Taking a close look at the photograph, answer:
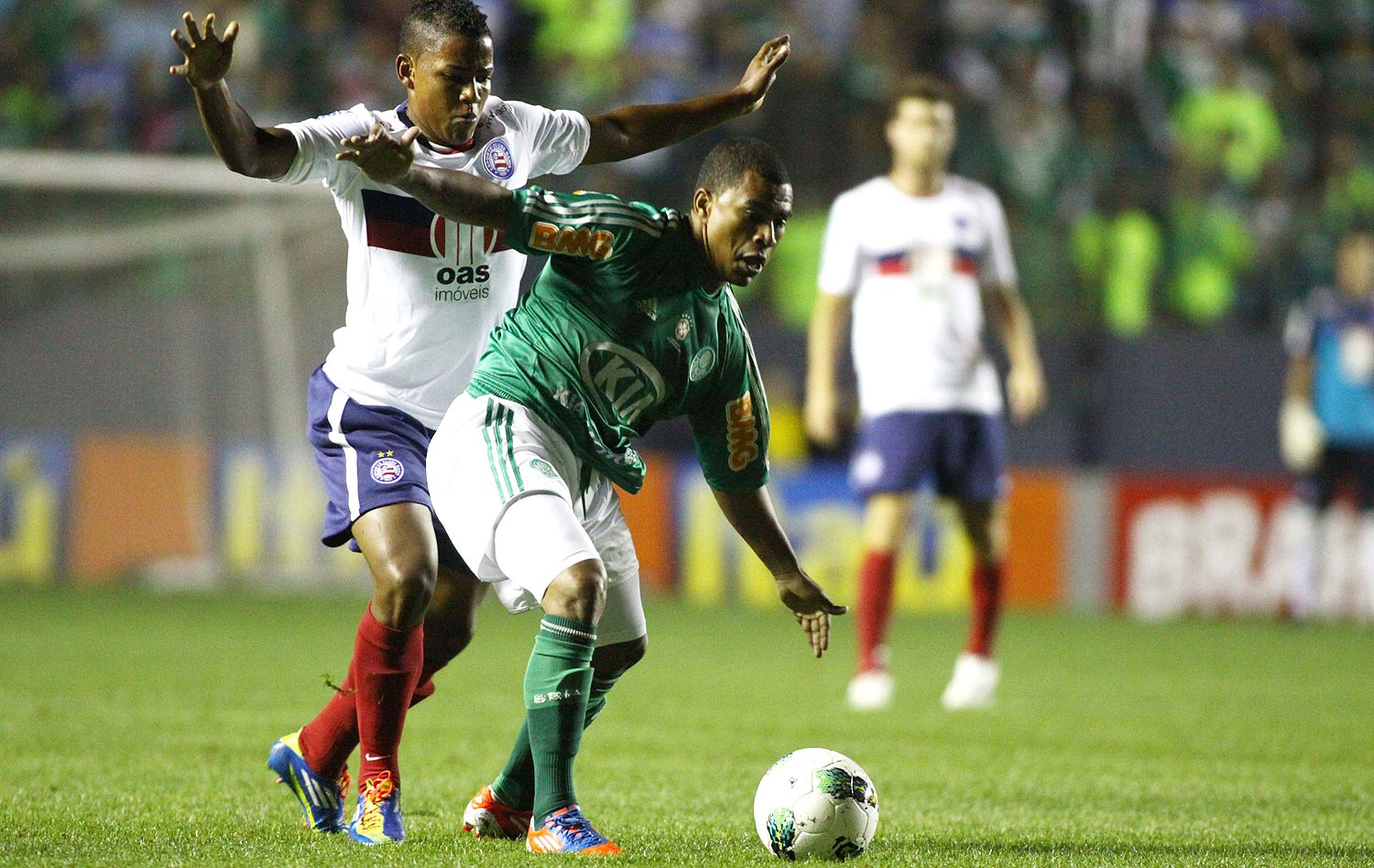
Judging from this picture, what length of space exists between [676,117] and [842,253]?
3.37 m

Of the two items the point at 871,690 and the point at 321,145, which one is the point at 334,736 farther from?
the point at 871,690

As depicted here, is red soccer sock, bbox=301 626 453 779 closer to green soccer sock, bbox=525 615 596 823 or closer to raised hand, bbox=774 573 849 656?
green soccer sock, bbox=525 615 596 823

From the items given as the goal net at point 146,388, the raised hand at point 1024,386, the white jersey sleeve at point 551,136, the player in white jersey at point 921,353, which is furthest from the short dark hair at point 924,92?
the goal net at point 146,388

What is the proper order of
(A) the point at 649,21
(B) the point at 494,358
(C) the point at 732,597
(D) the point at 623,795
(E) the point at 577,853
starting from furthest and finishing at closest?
(A) the point at 649,21
(C) the point at 732,597
(D) the point at 623,795
(B) the point at 494,358
(E) the point at 577,853

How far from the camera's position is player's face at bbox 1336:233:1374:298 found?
12000 mm

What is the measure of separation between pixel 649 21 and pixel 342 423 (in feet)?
35.7

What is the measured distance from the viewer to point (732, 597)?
1329cm

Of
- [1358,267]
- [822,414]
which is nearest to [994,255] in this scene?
[822,414]

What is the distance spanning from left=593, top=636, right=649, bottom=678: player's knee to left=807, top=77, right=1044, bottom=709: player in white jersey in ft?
11.3

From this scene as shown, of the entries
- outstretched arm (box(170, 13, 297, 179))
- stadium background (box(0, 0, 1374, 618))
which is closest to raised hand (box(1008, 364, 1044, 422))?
outstretched arm (box(170, 13, 297, 179))

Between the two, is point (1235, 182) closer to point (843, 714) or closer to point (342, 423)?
A: point (843, 714)

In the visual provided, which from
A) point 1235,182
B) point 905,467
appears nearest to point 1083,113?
point 1235,182

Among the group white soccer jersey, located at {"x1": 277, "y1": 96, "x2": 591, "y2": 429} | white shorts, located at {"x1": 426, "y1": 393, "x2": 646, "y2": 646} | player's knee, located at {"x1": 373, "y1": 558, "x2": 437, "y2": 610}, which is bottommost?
player's knee, located at {"x1": 373, "y1": 558, "x2": 437, "y2": 610}

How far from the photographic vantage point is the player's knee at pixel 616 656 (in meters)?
4.43
